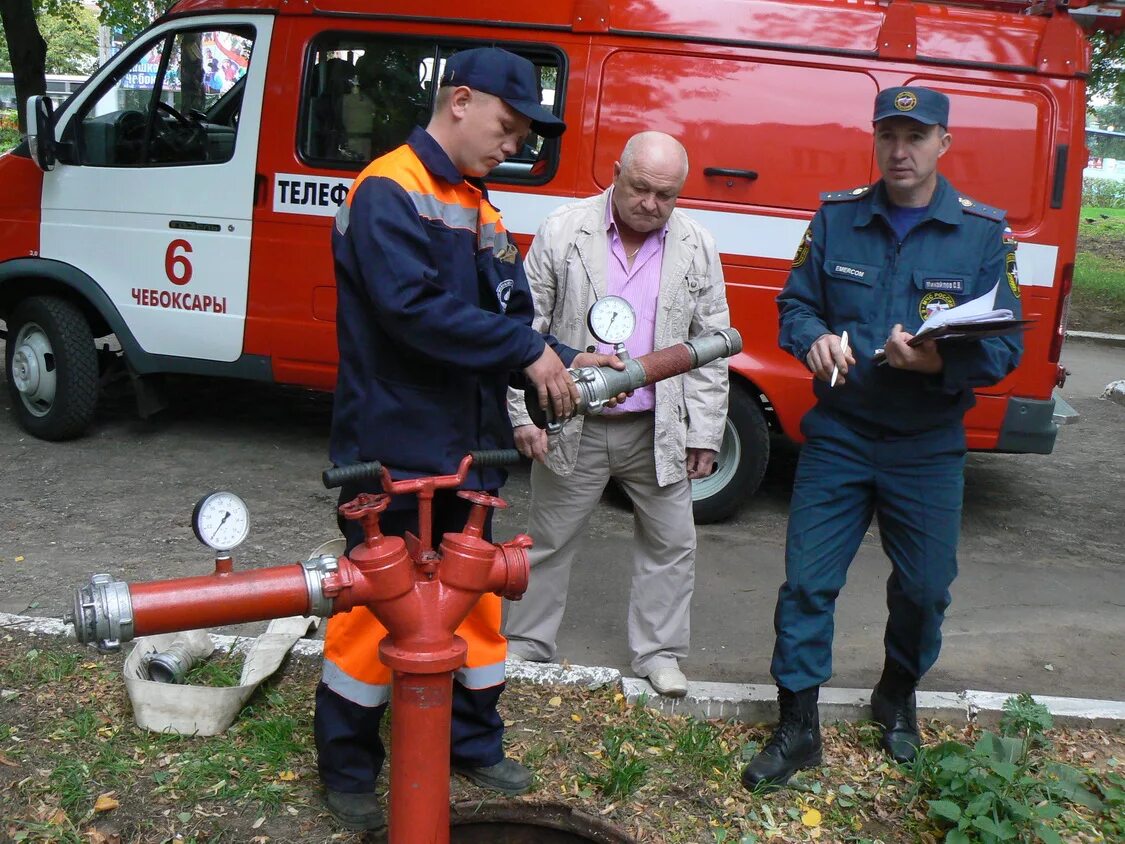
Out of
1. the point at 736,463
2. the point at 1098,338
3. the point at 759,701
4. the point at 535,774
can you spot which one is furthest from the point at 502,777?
the point at 1098,338

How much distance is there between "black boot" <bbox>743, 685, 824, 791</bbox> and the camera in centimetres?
320

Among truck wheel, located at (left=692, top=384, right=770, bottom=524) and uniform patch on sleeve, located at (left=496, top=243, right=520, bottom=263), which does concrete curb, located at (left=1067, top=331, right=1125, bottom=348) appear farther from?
uniform patch on sleeve, located at (left=496, top=243, right=520, bottom=263)

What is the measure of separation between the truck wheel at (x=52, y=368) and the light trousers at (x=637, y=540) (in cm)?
364

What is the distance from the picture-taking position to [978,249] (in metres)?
3.12

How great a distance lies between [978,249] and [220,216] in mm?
4126

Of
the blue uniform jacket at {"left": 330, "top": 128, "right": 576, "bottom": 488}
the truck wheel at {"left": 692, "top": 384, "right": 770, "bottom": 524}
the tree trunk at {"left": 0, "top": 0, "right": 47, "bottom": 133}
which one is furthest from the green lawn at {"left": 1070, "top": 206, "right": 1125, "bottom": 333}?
the tree trunk at {"left": 0, "top": 0, "right": 47, "bottom": 133}

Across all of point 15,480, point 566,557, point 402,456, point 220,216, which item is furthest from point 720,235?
point 15,480

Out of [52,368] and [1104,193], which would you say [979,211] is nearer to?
[52,368]

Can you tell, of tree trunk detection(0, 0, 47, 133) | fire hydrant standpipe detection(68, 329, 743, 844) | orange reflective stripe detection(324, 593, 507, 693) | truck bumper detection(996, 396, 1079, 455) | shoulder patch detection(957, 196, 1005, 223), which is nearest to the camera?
fire hydrant standpipe detection(68, 329, 743, 844)

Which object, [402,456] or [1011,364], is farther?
Answer: [1011,364]

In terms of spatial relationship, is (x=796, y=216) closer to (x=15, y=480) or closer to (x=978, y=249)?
(x=978, y=249)

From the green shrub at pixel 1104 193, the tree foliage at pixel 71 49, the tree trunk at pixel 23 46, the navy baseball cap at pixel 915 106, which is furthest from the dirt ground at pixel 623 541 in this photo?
the tree foliage at pixel 71 49

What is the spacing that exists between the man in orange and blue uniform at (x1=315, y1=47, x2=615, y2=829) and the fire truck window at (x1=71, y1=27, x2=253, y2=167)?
359 cm

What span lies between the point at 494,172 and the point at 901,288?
286 cm
